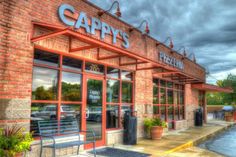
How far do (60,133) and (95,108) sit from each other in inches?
73.0

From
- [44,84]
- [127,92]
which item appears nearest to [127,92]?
[127,92]

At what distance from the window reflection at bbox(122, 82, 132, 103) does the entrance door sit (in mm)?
1447

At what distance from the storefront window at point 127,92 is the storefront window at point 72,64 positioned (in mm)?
2638

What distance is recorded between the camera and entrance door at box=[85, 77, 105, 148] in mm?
8258

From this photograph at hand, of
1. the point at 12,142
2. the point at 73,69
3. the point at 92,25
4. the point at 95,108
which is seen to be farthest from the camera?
the point at 95,108

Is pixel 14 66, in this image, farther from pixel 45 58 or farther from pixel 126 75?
pixel 126 75

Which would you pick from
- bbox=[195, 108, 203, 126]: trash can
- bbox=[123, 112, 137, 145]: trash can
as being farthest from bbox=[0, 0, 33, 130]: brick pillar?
bbox=[195, 108, 203, 126]: trash can

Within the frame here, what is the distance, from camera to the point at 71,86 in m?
7.69

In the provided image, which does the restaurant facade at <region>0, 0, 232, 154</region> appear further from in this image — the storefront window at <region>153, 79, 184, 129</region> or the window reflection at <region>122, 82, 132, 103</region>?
the storefront window at <region>153, 79, 184, 129</region>

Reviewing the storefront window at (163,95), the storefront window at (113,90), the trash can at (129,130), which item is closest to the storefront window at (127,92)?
the storefront window at (113,90)

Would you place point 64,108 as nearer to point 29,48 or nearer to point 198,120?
point 29,48

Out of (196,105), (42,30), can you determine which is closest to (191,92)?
(196,105)

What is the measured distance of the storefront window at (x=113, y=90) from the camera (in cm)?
928

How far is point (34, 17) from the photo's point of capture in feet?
21.3
